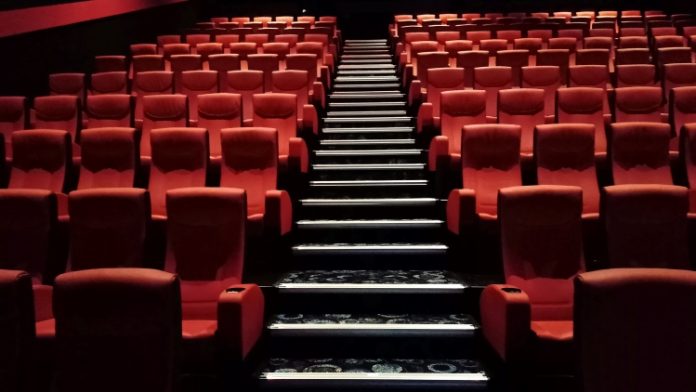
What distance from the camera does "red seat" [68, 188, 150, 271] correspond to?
3.13 feet

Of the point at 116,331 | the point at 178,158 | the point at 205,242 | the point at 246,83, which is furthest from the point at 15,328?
the point at 246,83

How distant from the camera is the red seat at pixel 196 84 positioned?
177 cm

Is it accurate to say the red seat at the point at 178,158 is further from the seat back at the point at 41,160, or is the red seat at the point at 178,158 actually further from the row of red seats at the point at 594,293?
the row of red seats at the point at 594,293

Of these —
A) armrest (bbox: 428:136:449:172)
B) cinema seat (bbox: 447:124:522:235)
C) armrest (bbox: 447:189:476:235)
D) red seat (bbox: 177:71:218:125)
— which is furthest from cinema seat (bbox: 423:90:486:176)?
red seat (bbox: 177:71:218:125)

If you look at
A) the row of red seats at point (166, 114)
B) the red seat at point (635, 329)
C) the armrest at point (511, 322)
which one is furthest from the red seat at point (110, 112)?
the red seat at point (635, 329)

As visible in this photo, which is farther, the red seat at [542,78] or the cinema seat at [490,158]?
the red seat at [542,78]

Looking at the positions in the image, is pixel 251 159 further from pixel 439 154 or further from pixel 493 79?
pixel 493 79

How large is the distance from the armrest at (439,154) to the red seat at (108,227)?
55 cm

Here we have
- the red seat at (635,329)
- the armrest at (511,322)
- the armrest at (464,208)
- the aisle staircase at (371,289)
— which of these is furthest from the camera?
the armrest at (464,208)

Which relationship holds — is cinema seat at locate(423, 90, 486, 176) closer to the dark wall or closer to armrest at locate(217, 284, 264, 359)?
armrest at locate(217, 284, 264, 359)

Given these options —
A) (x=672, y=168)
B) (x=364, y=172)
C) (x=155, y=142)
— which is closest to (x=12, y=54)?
(x=155, y=142)

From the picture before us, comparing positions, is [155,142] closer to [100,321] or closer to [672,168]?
[100,321]

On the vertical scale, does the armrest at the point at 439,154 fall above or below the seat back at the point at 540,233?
above

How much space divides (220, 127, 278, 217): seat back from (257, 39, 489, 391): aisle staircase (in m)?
0.09
